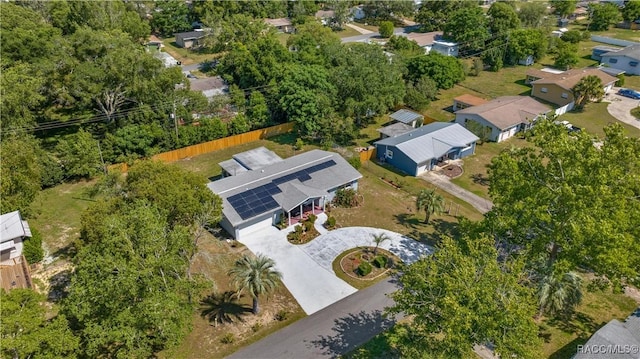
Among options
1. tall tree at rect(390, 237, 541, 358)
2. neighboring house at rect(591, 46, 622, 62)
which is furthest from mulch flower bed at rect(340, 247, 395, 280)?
neighboring house at rect(591, 46, 622, 62)

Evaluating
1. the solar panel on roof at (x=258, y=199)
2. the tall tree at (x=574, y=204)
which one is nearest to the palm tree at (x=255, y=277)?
the solar panel on roof at (x=258, y=199)

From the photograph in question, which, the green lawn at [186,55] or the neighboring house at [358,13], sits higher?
the neighboring house at [358,13]

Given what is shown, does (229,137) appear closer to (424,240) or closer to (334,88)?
(334,88)

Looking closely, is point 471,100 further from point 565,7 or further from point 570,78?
point 565,7

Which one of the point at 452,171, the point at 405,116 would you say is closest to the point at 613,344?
the point at 452,171

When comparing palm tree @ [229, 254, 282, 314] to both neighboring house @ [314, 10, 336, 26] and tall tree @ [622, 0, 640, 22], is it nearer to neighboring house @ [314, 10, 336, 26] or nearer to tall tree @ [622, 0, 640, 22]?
neighboring house @ [314, 10, 336, 26]

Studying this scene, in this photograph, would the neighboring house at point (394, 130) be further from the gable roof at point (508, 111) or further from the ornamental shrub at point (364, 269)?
the ornamental shrub at point (364, 269)
